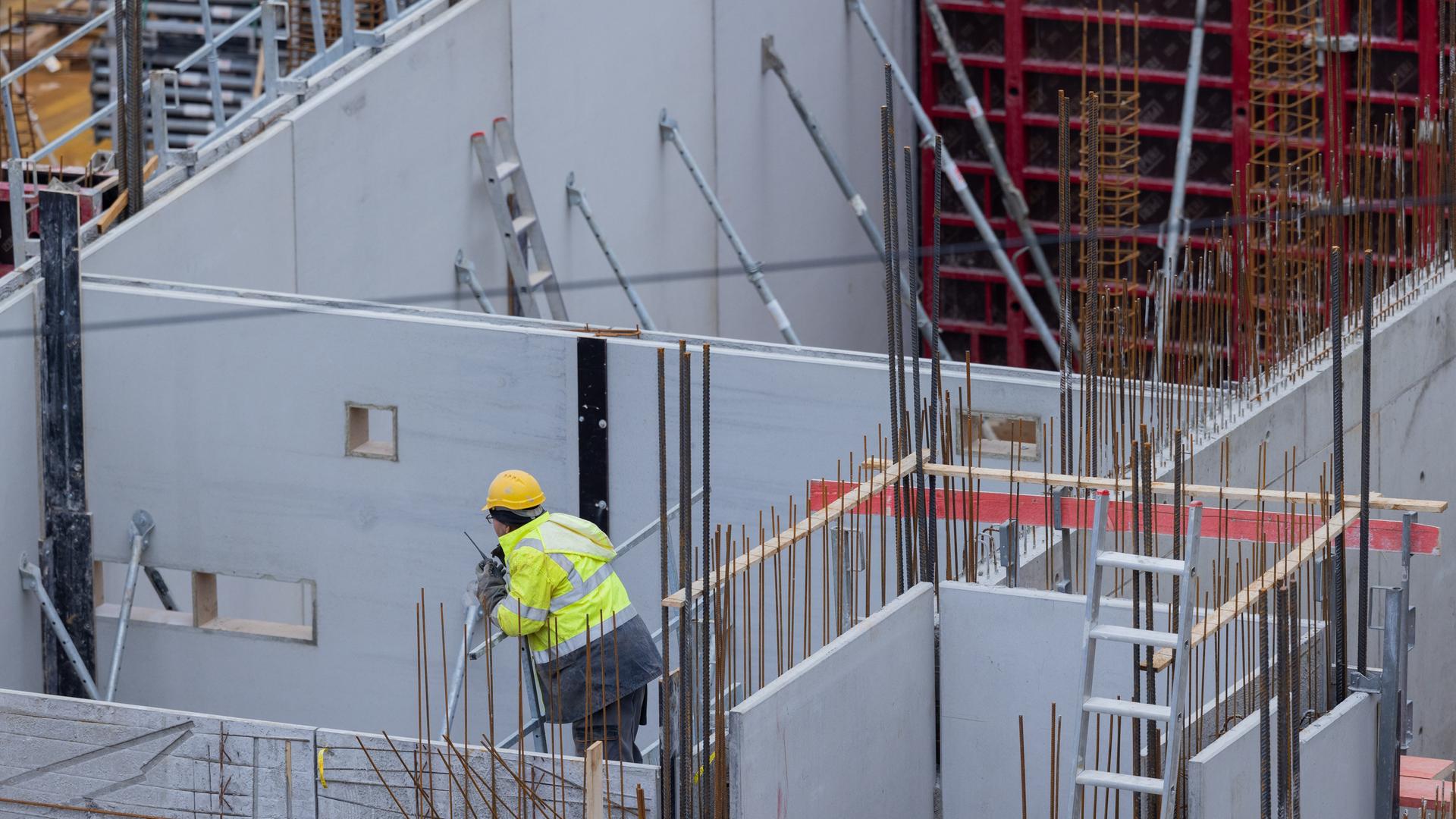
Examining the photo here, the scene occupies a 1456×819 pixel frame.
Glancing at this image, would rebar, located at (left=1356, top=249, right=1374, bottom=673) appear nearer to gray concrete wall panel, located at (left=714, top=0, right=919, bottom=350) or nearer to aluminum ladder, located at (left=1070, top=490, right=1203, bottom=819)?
aluminum ladder, located at (left=1070, top=490, right=1203, bottom=819)

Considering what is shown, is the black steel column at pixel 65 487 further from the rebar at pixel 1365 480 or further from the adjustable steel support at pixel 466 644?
the rebar at pixel 1365 480

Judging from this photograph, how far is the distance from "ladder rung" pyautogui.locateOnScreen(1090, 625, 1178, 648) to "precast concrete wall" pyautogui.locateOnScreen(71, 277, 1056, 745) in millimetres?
2793

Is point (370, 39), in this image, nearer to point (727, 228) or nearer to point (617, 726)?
point (727, 228)

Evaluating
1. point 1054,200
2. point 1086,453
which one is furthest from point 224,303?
point 1054,200

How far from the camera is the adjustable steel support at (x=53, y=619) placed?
495 inches

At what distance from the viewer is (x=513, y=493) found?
10305 millimetres

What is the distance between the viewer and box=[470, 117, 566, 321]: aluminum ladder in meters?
15.0

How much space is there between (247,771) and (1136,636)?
3421 mm

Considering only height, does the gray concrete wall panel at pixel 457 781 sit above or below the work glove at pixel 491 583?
below

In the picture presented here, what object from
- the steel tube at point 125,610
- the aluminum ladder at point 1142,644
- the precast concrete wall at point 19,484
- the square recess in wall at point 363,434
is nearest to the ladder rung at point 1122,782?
the aluminum ladder at point 1142,644

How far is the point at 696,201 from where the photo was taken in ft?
57.1

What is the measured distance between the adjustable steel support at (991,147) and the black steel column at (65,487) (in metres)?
8.38

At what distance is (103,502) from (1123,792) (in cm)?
580

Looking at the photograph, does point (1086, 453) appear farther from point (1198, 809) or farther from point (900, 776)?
point (1198, 809)
